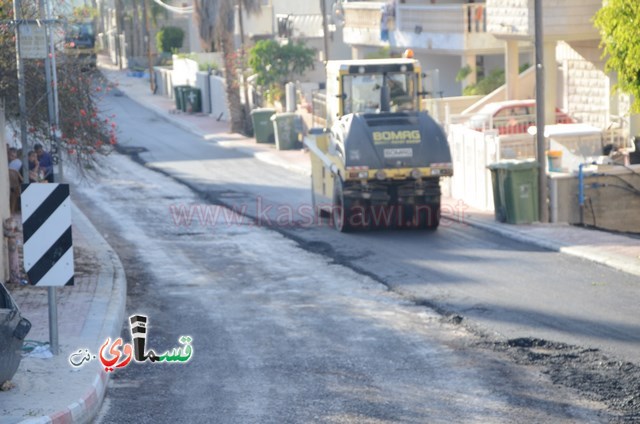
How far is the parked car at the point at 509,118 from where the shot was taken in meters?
31.6

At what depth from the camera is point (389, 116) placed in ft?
68.9

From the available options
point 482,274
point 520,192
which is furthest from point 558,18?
point 482,274

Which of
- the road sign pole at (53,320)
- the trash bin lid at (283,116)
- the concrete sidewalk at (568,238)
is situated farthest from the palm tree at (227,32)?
the road sign pole at (53,320)

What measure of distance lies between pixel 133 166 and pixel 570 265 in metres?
20.9

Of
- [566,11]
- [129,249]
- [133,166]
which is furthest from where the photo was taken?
[133,166]

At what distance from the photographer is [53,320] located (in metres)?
Result: 10.8

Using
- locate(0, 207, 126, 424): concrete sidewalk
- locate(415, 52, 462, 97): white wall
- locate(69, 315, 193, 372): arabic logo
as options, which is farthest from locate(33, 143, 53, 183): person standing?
locate(415, 52, 462, 97): white wall

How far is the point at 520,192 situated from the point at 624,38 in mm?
6036

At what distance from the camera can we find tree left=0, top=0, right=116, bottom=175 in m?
15.4

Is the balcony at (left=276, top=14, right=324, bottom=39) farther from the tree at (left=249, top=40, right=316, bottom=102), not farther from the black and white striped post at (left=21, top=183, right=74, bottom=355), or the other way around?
the black and white striped post at (left=21, top=183, right=74, bottom=355)

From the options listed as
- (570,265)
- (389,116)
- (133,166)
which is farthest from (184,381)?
(133,166)

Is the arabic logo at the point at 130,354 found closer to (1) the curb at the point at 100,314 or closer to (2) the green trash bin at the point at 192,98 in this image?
(1) the curb at the point at 100,314

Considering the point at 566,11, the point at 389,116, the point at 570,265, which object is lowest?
the point at 570,265

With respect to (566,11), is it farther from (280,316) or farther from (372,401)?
(372,401)
